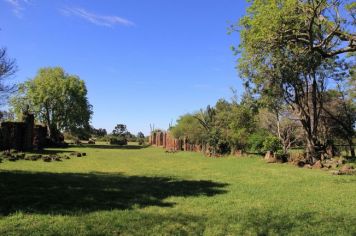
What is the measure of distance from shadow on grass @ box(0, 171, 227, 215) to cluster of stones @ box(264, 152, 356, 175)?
25.2 ft

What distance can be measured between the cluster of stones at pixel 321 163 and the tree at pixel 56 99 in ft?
126

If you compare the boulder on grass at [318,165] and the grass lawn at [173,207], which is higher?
the boulder on grass at [318,165]

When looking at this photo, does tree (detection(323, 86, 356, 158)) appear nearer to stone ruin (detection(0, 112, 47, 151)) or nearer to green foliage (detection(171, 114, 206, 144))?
green foliage (detection(171, 114, 206, 144))

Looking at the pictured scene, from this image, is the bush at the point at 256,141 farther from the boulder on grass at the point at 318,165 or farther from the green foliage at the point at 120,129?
the green foliage at the point at 120,129

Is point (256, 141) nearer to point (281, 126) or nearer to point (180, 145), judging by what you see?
point (281, 126)

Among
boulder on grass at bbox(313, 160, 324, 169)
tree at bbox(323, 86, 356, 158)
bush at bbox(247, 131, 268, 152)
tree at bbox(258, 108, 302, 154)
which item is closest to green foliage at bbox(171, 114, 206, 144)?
bush at bbox(247, 131, 268, 152)

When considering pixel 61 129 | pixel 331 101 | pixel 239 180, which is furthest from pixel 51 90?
pixel 239 180

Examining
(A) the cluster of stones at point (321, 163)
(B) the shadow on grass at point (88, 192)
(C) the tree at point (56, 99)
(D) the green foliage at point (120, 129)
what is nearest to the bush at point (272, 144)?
(A) the cluster of stones at point (321, 163)

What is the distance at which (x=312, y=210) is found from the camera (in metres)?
9.80

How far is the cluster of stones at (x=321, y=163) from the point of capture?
19.0 meters

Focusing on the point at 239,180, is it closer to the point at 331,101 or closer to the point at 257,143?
the point at 331,101

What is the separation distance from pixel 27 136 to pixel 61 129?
89.9ft

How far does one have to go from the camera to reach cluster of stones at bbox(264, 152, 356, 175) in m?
19.0

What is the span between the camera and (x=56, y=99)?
59438mm
